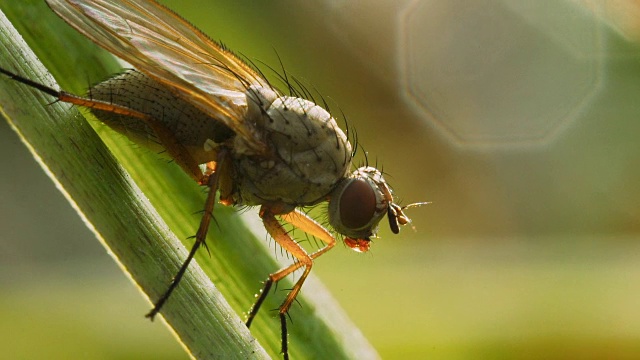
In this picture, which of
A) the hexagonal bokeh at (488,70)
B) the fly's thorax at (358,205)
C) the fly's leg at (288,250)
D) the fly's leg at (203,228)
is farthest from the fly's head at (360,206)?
the hexagonal bokeh at (488,70)

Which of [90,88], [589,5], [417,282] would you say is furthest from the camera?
[589,5]

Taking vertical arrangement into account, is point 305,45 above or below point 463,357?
above

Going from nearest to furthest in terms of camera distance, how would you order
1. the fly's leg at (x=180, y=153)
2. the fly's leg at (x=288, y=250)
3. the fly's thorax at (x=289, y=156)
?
the fly's leg at (x=180, y=153) → the fly's leg at (x=288, y=250) → the fly's thorax at (x=289, y=156)

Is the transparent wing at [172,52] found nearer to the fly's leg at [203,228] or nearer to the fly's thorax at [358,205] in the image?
the fly's leg at [203,228]

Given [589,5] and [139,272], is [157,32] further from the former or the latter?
[589,5]

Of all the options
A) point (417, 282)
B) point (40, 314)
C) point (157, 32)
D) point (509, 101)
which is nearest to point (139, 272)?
point (157, 32)

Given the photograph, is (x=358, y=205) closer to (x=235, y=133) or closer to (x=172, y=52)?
(x=235, y=133)
